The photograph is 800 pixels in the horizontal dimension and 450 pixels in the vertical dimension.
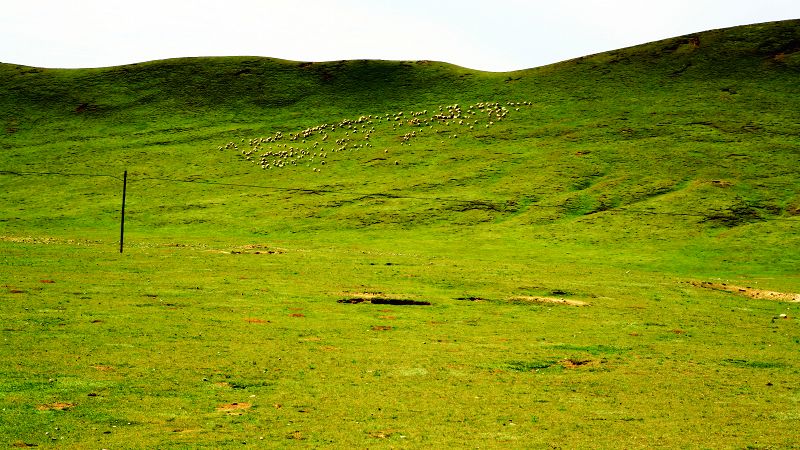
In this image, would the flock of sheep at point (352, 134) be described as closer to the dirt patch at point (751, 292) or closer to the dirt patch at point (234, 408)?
the dirt patch at point (751, 292)

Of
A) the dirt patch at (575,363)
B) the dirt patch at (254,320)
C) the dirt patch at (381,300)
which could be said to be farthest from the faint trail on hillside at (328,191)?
the dirt patch at (575,363)

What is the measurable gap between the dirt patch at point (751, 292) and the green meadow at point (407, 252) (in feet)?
1.65

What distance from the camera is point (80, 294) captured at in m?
37.3

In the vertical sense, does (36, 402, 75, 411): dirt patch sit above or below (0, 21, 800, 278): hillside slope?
below

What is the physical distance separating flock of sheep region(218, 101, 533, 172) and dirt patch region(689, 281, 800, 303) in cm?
5938

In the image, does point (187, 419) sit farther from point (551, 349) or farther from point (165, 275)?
point (165, 275)

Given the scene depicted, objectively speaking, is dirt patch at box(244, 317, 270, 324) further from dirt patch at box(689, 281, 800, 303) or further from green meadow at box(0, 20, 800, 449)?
dirt patch at box(689, 281, 800, 303)

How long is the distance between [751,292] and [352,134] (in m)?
73.2

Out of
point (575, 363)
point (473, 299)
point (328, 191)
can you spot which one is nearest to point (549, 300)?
point (473, 299)

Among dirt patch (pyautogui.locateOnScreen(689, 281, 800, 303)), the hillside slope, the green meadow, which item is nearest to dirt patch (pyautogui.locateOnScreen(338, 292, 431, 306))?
the green meadow

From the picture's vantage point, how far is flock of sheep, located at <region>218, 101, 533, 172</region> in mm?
104619

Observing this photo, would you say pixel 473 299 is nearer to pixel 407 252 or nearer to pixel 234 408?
pixel 407 252

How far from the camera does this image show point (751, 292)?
159 feet

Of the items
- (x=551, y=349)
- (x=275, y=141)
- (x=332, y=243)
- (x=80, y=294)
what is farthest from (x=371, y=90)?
(x=551, y=349)
